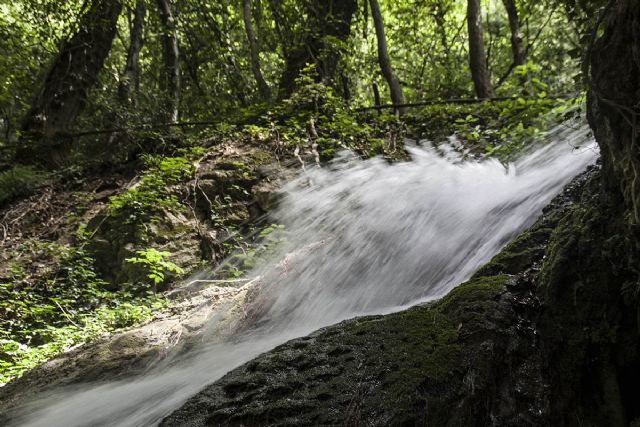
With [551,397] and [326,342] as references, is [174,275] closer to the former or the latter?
[326,342]

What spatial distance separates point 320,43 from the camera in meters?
9.29

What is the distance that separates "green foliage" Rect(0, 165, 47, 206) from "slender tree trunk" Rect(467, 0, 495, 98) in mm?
7923

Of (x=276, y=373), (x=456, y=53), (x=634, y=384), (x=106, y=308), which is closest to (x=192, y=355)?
(x=276, y=373)

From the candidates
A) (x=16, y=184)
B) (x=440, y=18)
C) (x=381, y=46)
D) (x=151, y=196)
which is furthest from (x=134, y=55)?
(x=440, y=18)

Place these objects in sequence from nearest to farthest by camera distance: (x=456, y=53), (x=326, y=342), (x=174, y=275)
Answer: (x=326, y=342)
(x=174, y=275)
(x=456, y=53)

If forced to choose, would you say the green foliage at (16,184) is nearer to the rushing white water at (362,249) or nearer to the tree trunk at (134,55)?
the tree trunk at (134,55)

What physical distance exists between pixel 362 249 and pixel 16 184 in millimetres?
6063

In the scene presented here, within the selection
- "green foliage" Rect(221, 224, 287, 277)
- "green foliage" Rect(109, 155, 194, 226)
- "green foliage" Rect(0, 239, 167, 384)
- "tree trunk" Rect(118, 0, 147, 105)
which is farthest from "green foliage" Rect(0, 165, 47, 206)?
"green foliage" Rect(221, 224, 287, 277)

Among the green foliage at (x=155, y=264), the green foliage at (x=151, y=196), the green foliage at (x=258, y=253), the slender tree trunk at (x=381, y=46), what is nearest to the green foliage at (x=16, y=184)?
the green foliage at (x=151, y=196)

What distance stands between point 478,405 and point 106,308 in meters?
4.88

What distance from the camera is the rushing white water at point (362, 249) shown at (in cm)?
288

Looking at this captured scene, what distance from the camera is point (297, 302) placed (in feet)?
13.6

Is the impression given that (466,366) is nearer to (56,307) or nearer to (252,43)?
(56,307)

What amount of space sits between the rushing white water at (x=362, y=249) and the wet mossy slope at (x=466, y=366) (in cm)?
66
